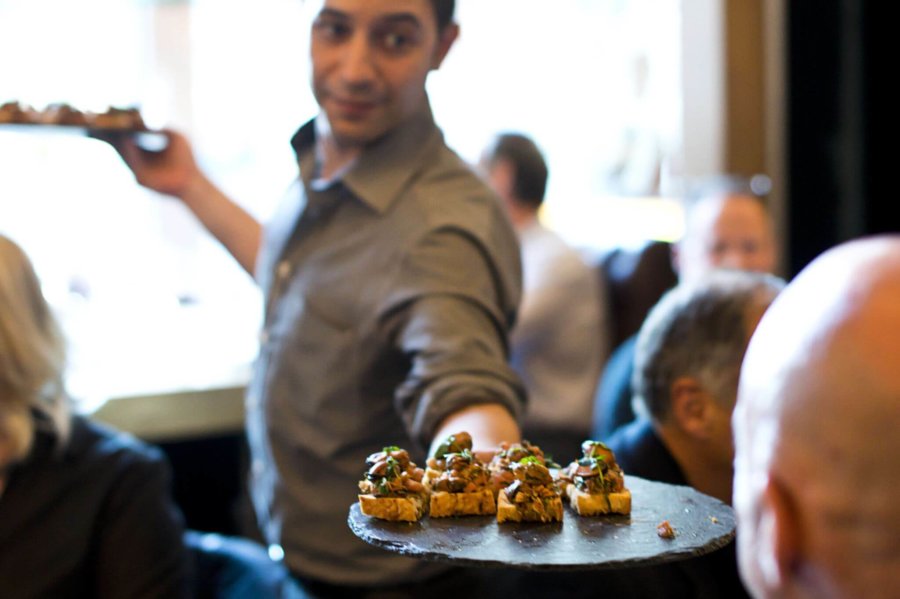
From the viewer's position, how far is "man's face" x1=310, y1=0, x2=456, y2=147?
1487 millimetres

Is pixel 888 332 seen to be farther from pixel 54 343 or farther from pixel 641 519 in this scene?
pixel 54 343

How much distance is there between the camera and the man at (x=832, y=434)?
636 millimetres

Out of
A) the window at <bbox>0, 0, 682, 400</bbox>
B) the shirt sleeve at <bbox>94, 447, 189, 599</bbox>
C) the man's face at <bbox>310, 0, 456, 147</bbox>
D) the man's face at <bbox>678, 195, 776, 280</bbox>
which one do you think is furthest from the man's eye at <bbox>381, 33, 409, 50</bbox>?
the window at <bbox>0, 0, 682, 400</bbox>

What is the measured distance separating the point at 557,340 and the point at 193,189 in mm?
1552

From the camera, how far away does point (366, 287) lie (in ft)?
4.91

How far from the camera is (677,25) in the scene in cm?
500

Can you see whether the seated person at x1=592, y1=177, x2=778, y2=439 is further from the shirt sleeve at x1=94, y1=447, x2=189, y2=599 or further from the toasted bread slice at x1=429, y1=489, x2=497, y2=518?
the toasted bread slice at x1=429, y1=489, x2=497, y2=518

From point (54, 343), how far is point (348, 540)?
0.60m

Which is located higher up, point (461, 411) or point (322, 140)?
point (322, 140)

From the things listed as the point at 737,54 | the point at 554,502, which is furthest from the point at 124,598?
the point at 737,54

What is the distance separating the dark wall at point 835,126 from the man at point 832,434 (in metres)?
4.34

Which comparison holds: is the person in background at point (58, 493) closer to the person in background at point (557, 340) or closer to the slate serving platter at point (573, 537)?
the slate serving platter at point (573, 537)

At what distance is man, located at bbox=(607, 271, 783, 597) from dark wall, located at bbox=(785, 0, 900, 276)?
134 inches

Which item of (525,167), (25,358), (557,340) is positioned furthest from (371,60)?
(525,167)
